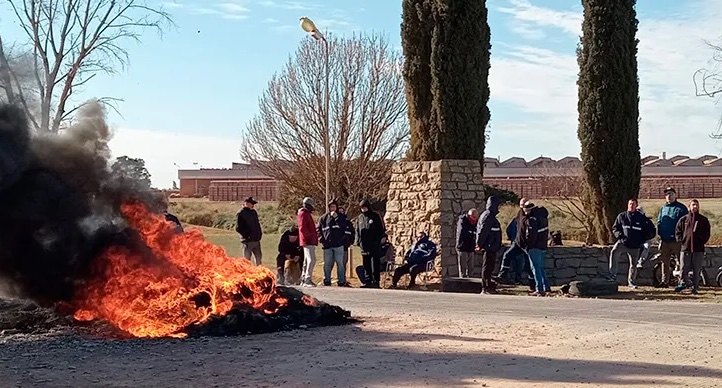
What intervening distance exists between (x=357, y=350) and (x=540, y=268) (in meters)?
7.80

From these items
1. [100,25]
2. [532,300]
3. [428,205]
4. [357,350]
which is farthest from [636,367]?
[100,25]

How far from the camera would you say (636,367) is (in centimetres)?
860

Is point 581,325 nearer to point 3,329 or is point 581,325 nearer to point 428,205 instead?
point 3,329

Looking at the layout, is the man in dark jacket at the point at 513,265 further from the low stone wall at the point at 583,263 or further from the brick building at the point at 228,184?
the brick building at the point at 228,184

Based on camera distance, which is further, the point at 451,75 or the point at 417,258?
the point at 451,75

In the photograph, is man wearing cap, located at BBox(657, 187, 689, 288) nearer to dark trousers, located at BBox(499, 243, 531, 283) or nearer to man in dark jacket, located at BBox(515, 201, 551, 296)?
dark trousers, located at BBox(499, 243, 531, 283)

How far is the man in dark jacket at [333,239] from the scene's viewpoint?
1862 cm

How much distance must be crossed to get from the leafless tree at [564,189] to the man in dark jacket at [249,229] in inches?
609

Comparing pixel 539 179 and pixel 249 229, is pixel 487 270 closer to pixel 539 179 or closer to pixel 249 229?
pixel 249 229

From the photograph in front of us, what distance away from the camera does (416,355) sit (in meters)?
9.28

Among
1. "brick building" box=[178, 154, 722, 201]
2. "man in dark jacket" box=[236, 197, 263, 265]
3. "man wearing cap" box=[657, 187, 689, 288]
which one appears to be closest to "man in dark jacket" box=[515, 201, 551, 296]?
"man wearing cap" box=[657, 187, 689, 288]


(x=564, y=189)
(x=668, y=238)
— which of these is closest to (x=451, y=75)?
(x=668, y=238)

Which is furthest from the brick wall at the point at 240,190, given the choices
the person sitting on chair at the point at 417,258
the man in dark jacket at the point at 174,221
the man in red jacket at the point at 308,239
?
the man in dark jacket at the point at 174,221

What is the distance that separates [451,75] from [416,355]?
1222cm
